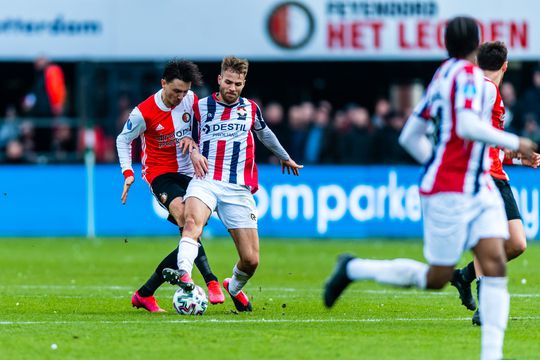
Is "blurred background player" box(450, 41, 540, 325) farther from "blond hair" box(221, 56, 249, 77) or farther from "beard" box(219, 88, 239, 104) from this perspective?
"beard" box(219, 88, 239, 104)

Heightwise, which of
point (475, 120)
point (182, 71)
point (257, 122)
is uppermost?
point (182, 71)

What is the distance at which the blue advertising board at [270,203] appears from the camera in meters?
22.1

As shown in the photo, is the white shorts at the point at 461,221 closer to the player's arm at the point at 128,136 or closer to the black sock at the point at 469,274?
the black sock at the point at 469,274

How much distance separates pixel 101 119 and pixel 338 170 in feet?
19.8

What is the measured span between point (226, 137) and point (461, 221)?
3.75m

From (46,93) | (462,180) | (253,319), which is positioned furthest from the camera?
(46,93)

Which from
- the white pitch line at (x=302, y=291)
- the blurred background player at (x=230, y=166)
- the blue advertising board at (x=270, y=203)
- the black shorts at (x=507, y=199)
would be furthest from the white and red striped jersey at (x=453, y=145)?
the blue advertising board at (x=270, y=203)

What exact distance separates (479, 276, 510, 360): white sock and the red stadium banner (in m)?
18.4

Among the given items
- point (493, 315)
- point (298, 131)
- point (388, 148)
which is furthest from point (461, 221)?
point (298, 131)

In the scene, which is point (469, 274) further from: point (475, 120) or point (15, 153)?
point (15, 153)

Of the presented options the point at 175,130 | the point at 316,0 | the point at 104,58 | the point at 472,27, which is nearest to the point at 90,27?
the point at 104,58

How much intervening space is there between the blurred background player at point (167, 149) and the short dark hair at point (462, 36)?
3.61 metres

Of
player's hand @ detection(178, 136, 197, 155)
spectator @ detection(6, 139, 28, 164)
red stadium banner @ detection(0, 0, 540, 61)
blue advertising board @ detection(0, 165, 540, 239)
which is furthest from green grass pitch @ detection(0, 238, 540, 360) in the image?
red stadium banner @ detection(0, 0, 540, 61)

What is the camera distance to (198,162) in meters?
11.5
